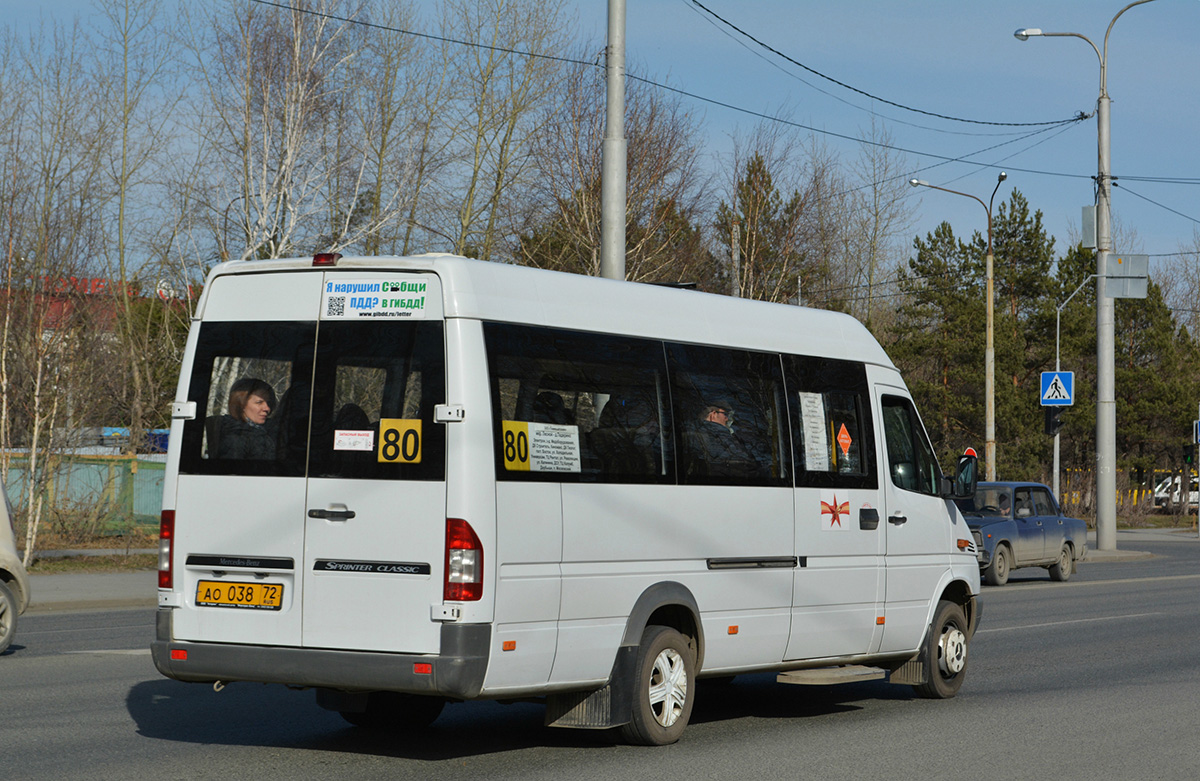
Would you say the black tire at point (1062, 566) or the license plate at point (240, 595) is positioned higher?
the license plate at point (240, 595)

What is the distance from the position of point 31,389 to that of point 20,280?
1.81 metres

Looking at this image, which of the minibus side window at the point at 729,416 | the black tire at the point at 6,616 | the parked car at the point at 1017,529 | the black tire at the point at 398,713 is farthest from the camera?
the parked car at the point at 1017,529

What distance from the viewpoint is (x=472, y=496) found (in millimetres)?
7102

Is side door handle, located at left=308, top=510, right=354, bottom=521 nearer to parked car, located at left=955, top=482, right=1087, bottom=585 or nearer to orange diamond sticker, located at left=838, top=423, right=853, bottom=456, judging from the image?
orange diamond sticker, located at left=838, top=423, right=853, bottom=456

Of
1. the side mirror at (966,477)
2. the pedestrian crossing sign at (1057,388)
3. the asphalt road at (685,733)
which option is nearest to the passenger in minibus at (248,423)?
the asphalt road at (685,733)

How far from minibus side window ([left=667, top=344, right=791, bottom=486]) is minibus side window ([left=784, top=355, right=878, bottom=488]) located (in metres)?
0.17

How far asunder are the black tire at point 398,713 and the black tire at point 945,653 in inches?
149

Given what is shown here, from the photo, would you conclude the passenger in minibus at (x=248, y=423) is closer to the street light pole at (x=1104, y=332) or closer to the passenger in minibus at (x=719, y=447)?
the passenger in minibus at (x=719, y=447)

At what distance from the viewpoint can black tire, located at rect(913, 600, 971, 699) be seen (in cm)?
1056

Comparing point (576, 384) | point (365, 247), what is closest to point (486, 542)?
point (576, 384)

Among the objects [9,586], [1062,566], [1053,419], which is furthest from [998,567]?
[9,586]

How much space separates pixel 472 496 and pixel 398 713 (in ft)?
8.20

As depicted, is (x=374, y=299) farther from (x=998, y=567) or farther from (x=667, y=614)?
(x=998, y=567)

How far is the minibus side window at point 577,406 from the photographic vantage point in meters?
7.50
